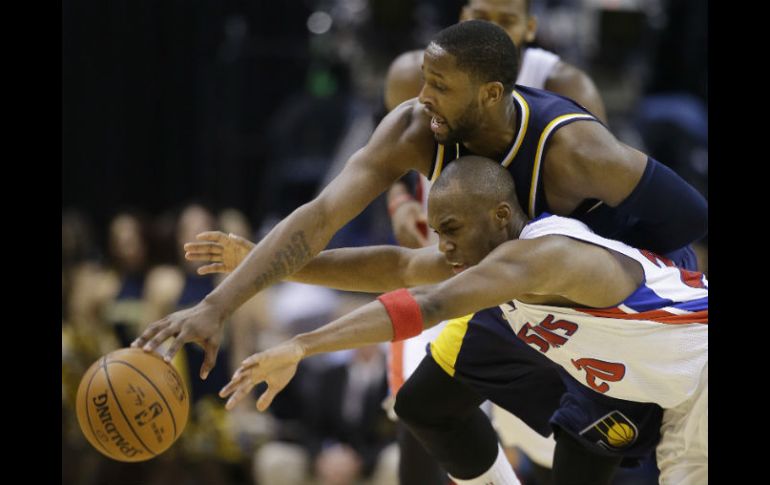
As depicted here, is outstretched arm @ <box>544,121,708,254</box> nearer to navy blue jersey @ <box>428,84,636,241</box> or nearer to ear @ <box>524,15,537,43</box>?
navy blue jersey @ <box>428,84,636,241</box>

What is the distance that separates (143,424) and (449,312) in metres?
1.14

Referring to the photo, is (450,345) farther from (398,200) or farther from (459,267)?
(398,200)

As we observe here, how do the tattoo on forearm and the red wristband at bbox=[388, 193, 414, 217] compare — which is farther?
the red wristband at bbox=[388, 193, 414, 217]

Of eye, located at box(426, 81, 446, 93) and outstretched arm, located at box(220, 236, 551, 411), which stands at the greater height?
eye, located at box(426, 81, 446, 93)

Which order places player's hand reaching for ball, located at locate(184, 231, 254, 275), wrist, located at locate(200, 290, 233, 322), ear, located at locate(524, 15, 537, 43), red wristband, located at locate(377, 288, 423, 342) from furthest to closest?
ear, located at locate(524, 15, 537, 43)
player's hand reaching for ball, located at locate(184, 231, 254, 275)
wrist, located at locate(200, 290, 233, 322)
red wristband, located at locate(377, 288, 423, 342)

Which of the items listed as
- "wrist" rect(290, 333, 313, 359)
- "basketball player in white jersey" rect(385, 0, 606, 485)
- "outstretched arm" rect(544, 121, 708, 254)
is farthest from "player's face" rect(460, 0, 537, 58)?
"wrist" rect(290, 333, 313, 359)

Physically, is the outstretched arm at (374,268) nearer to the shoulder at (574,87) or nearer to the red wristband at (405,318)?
the red wristband at (405,318)

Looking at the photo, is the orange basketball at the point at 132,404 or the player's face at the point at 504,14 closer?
the orange basketball at the point at 132,404

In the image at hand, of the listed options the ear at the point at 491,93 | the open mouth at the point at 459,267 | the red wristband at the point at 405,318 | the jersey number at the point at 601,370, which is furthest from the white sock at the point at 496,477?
the ear at the point at 491,93

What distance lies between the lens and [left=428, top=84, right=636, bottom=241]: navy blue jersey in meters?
3.96

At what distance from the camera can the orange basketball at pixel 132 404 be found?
3.87 metres

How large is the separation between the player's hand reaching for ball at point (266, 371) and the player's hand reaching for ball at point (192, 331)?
13.9 inches

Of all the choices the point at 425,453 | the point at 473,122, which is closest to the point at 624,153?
the point at 473,122

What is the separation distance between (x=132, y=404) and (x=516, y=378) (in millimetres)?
1535
